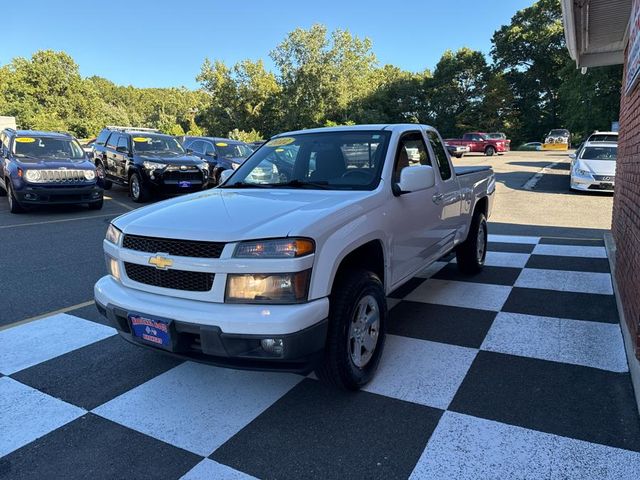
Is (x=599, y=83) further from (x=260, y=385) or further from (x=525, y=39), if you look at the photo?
(x=525, y=39)

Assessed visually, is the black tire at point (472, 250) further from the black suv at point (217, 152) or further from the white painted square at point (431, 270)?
the black suv at point (217, 152)

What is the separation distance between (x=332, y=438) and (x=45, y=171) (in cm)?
1013

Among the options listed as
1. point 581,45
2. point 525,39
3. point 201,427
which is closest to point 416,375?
point 201,427

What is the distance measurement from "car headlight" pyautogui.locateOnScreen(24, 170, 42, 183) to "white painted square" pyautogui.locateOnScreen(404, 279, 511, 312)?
8946mm

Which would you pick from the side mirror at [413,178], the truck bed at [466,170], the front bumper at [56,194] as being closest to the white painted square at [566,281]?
the truck bed at [466,170]

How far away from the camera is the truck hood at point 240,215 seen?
105 inches

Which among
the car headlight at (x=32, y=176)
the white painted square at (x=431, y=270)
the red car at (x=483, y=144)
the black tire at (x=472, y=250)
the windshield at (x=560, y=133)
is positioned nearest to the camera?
the black tire at (x=472, y=250)

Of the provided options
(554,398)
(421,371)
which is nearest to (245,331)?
(421,371)

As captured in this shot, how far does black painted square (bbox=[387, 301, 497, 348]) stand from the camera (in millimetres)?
3971

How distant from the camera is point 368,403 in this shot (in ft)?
9.80

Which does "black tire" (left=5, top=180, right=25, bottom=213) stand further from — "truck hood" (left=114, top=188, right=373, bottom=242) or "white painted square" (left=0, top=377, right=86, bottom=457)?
"truck hood" (left=114, top=188, right=373, bottom=242)

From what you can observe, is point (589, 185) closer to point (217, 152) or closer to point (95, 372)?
point (217, 152)

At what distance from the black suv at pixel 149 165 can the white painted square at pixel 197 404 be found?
9821 mm

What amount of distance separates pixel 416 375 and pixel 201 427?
1499mm
